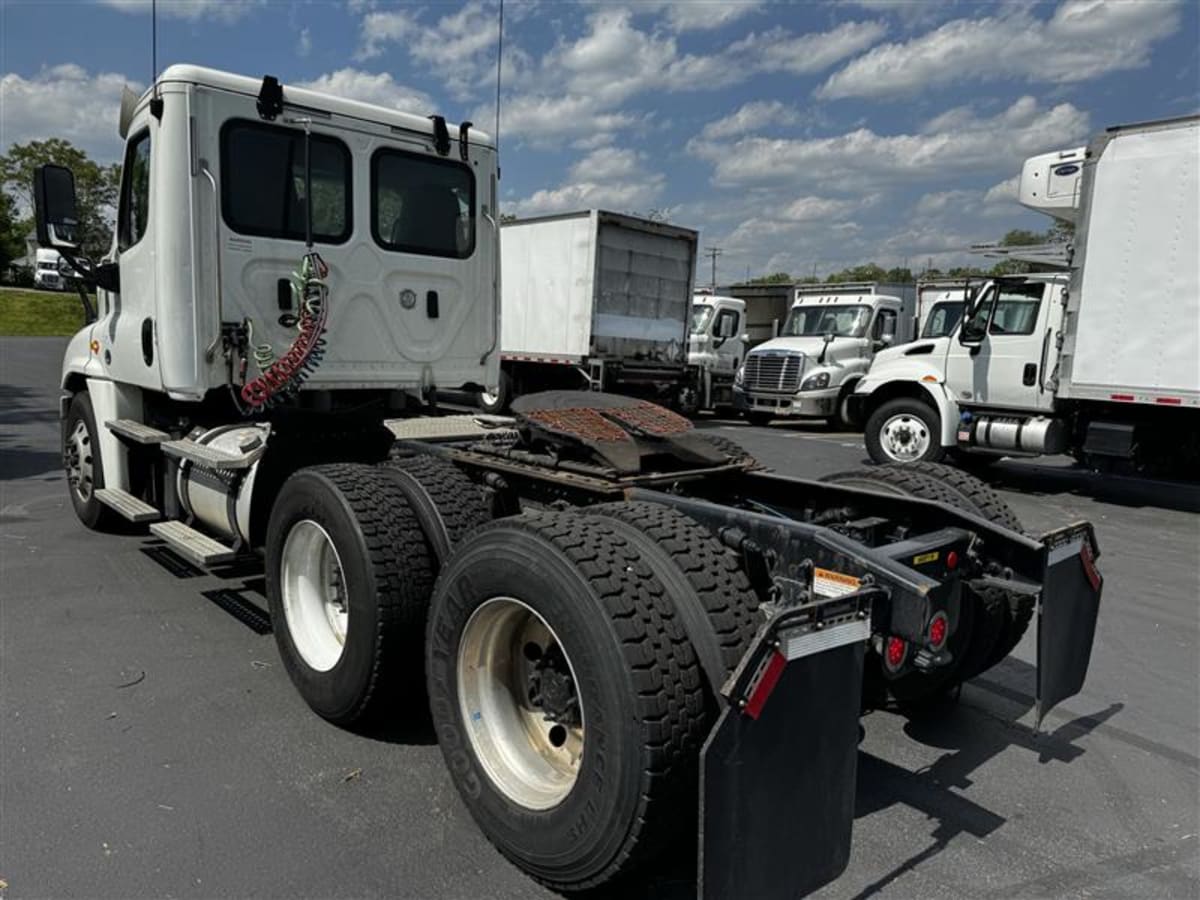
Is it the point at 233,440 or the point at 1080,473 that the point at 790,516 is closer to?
the point at 233,440

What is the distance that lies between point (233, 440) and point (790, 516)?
342 cm

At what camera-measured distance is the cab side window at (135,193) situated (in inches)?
206

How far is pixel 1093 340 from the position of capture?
965 cm

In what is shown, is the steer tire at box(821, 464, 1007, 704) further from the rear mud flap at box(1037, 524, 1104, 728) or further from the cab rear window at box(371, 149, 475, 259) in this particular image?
the cab rear window at box(371, 149, 475, 259)

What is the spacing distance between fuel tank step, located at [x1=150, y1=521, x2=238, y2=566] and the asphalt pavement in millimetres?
408

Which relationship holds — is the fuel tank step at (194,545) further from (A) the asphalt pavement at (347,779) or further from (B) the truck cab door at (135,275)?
(B) the truck cab door at (135,275)

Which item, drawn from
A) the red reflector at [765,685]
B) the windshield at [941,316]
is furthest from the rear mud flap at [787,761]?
the windshield at [941,316]

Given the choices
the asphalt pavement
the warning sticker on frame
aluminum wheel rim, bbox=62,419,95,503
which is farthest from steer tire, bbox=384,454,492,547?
aluminum wheel rim, bbox=62,419,95,503

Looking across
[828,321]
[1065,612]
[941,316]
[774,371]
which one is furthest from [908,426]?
[1065,612]

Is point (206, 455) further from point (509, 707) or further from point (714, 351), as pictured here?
point (714, 351)

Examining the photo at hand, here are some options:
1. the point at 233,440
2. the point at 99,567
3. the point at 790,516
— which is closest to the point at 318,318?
the point at 233,440

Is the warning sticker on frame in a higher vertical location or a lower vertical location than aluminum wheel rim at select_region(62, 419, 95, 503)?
higher

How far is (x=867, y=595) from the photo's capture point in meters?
2.36

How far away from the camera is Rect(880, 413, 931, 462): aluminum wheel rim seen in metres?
11.7
